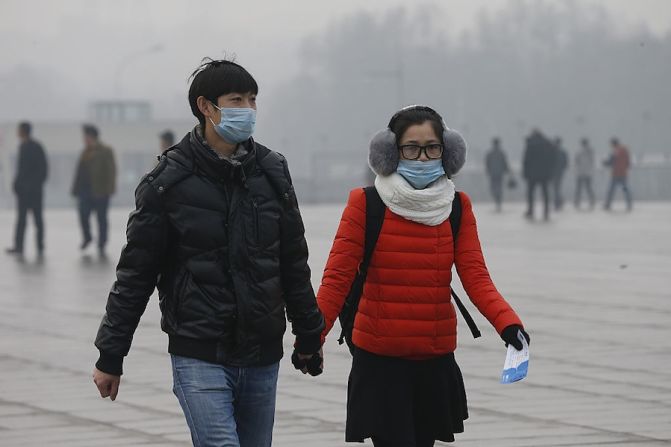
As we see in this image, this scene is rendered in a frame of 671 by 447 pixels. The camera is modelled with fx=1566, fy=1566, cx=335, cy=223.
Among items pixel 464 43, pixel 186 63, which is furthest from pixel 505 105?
pixel 186 63

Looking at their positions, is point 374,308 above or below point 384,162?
below

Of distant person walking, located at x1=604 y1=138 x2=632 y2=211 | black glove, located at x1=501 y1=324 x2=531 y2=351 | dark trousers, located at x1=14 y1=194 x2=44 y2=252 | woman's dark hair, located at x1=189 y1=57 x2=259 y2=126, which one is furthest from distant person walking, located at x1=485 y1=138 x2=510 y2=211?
woman's dark hair, located at x1=189 y1=57 x2=259 y2=126

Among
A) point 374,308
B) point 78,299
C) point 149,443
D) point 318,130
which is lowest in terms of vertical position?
point 318,130

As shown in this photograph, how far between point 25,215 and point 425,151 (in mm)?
16044

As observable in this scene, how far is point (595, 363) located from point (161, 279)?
195 inches

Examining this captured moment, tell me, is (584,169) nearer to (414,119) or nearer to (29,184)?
(29,184)

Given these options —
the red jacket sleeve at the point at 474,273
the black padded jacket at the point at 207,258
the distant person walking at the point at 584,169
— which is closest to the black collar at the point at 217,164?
the black padded jacket at the point at 207,258

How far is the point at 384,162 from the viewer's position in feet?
16.1

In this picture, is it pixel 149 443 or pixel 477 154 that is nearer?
pixel 149 443

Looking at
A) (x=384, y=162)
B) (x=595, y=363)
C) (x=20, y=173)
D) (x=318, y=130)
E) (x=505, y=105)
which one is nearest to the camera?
(x=384, y=162)

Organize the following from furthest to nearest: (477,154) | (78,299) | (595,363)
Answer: (477,154)
(78,299)
(595,363)

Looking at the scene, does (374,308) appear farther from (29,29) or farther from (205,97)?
(29,29)

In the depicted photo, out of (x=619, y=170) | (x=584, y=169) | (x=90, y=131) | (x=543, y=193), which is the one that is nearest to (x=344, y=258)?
(x=90, y=131)

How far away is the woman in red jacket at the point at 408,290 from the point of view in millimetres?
4883
